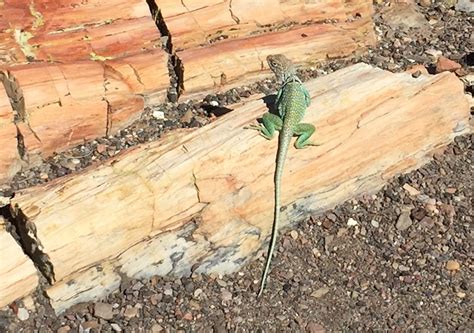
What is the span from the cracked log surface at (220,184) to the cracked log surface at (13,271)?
130mm

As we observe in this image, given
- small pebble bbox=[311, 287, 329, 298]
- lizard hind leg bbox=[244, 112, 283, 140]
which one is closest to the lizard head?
lizard hind leg bbox=[244, 112, 283, 140]

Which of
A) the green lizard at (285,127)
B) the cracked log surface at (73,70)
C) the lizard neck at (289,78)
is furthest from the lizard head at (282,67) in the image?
the cracked log surface at (73,70)

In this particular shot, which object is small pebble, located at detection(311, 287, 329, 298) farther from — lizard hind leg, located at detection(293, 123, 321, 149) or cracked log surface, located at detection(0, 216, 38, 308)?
cracked log surface, located at detection(0, 216, 38, 308)

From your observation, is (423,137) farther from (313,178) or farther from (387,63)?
(387,63)

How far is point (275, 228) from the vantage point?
518 centimetres

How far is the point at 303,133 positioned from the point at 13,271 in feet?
6.79

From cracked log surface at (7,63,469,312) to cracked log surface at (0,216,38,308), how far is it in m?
0.13

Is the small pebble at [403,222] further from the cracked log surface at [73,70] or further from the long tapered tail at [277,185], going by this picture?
the cracked log surface at [73,70]

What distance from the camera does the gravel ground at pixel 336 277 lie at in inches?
191

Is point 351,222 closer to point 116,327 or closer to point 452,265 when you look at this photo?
point 452,265

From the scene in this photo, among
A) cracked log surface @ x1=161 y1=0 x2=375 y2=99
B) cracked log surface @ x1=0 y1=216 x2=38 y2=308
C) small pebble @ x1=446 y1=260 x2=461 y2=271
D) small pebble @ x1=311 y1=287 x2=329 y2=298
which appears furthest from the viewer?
cracked log surface @ x1=161 y1=0 x2=375 y2=99

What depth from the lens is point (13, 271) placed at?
459 centimetres

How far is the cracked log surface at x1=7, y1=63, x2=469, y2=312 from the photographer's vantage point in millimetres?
4680

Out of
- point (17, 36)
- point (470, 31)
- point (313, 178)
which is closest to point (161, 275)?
point (313, 178)
